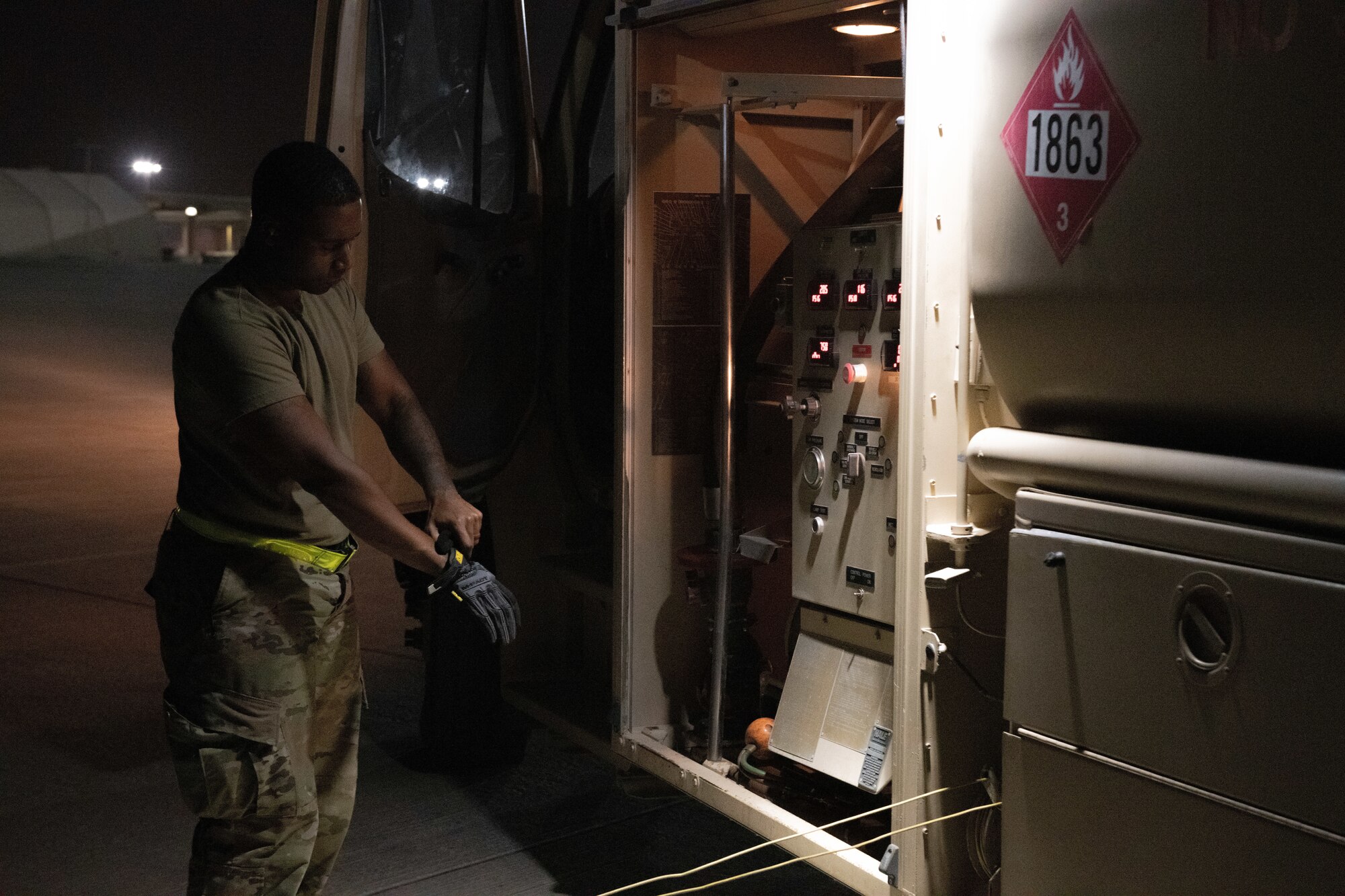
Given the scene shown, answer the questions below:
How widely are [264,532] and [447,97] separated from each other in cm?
241

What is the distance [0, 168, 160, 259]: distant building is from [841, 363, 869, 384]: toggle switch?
32940 millimetres

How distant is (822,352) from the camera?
3.67 meters

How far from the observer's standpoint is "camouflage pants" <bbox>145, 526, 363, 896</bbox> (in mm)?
2809

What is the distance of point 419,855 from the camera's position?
4047 mm

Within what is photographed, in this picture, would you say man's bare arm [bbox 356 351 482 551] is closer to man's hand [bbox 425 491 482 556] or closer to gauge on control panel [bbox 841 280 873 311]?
man's hand [bbox 425 491 482 556]

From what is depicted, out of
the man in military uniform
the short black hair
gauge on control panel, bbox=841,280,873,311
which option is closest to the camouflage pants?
the man in military uniform

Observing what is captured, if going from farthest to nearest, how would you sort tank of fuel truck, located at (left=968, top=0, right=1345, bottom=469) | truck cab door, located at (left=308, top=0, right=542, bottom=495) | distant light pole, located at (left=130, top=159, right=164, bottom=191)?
distant light pole, located at (left=130, top=159, right=164, bottom=191) < truck cab door, located at (left=308, top=0, right=542, bottom=495) < tank of fuel truck, located at (left=968, top=0, right=1345, bottom=469)

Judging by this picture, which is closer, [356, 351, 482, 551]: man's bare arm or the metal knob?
[356, 351, 482, 551]: man's bare arm

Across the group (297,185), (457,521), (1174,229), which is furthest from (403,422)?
(1174,229)

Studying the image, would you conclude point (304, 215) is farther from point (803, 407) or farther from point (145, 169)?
point (145, 169)

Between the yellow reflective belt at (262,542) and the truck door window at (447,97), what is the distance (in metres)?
2.04

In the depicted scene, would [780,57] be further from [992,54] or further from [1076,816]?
[1076,816]

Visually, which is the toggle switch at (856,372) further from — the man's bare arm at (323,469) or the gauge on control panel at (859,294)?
the man's bare arm at (323,469)

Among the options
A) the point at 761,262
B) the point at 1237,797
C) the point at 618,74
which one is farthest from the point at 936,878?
the point at 618,74
